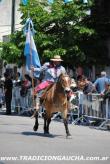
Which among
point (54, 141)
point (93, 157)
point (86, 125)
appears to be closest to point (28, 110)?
point (86, 125)

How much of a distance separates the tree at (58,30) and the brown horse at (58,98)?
450 inches

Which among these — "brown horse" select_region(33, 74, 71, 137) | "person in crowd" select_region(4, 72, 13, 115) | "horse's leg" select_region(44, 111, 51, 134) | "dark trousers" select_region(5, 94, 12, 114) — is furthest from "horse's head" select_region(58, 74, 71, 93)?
"dark trousers" select_region(5, 94, 12, 114)

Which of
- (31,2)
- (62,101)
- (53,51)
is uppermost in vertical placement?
(31,2)

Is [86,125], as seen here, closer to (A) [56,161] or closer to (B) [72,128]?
(B) [72,128]

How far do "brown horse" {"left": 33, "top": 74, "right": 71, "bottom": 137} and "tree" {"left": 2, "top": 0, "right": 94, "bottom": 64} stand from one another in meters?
11.4

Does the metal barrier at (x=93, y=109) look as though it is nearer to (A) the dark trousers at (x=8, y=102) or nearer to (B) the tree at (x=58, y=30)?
(A) the dark trousers at (x=8, y=102)

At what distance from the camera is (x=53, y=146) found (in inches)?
582

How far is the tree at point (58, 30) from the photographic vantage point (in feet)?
96.3

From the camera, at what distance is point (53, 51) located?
95.0 ft

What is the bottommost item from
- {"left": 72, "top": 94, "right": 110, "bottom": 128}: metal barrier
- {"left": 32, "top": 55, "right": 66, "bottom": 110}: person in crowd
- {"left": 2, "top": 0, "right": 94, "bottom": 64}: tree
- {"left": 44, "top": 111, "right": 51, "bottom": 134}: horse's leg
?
{"left": 44, "top": 111, "right": 51, "bottom": 134}: horse's leg

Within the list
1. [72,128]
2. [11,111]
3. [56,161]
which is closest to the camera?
[56,161]

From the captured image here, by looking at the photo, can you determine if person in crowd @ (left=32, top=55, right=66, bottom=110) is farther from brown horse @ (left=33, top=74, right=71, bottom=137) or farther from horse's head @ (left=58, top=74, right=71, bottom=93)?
horse's head @ (left=58, top=74, right=71, bottom=93)

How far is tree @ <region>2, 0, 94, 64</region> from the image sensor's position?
29.4m

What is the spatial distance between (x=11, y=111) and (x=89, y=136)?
41.0 ft
